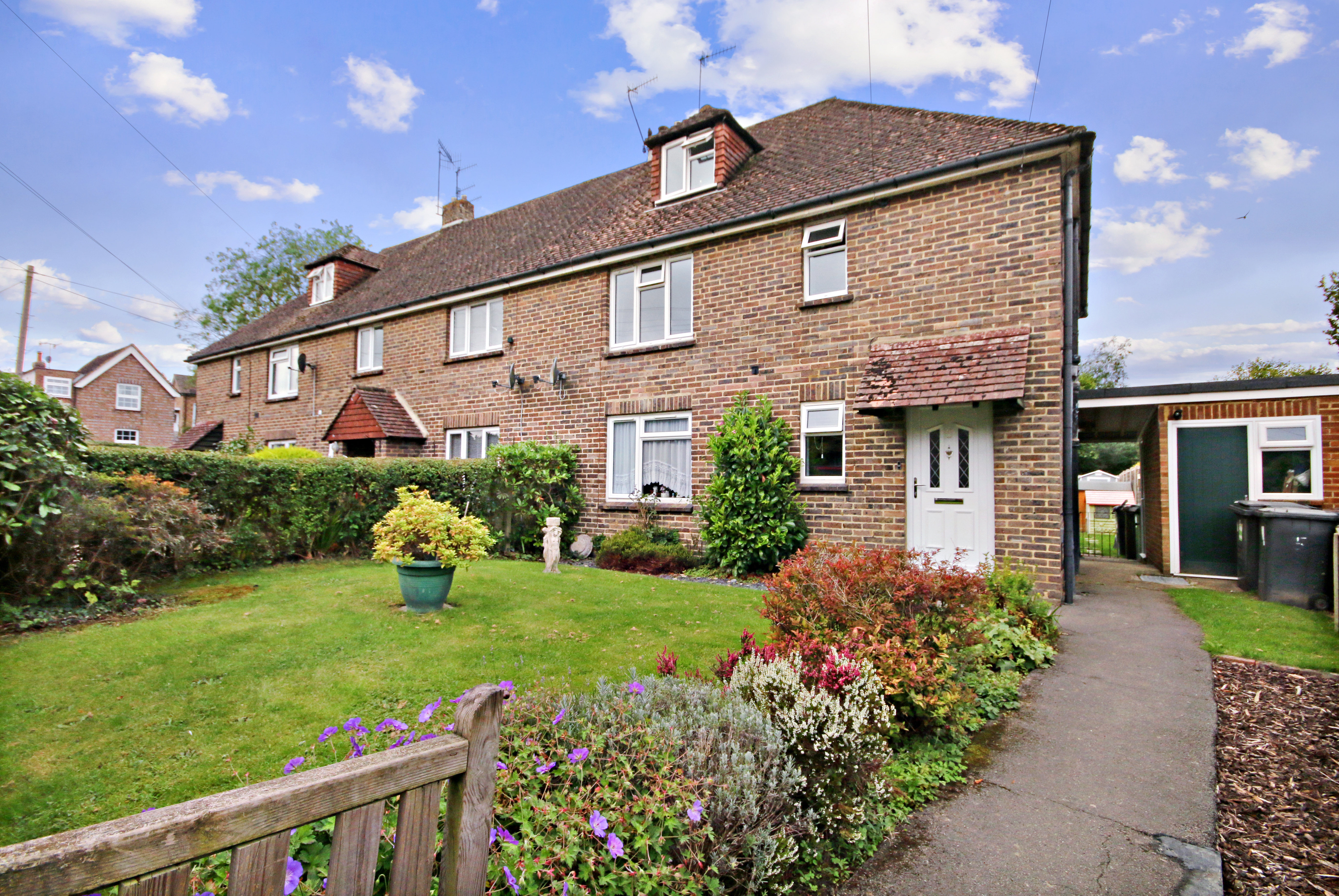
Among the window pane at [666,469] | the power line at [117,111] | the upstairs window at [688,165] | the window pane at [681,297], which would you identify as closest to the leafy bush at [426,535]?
the window pane at [666,469]

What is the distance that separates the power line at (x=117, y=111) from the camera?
1089 cm

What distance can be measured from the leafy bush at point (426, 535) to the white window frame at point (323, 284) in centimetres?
1756

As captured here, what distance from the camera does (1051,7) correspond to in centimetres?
748

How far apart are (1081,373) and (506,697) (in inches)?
1987

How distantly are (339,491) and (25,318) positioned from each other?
22.8m

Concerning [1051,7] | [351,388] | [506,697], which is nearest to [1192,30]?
[1051,7]

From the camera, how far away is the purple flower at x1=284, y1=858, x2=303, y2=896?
1.42 metres

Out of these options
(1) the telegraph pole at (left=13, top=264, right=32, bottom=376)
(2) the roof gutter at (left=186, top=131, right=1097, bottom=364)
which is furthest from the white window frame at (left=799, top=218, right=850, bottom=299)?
(1) the telegraph pole at (left=13, top=264, right=32, bottom=376)

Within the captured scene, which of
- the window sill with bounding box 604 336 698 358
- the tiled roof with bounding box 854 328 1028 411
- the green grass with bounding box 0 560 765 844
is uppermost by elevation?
the window sill with bounding box 604 336 698 358

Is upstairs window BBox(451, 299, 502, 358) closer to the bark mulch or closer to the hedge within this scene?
the hedge

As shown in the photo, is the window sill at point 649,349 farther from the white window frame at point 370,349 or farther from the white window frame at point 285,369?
the white window frame at point 285,369

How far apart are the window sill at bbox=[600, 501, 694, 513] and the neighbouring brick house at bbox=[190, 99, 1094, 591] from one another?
43mm

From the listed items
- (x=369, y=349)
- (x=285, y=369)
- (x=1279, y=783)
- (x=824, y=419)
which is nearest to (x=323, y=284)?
(x=285, y=369)

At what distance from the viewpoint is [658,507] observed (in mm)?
11328
